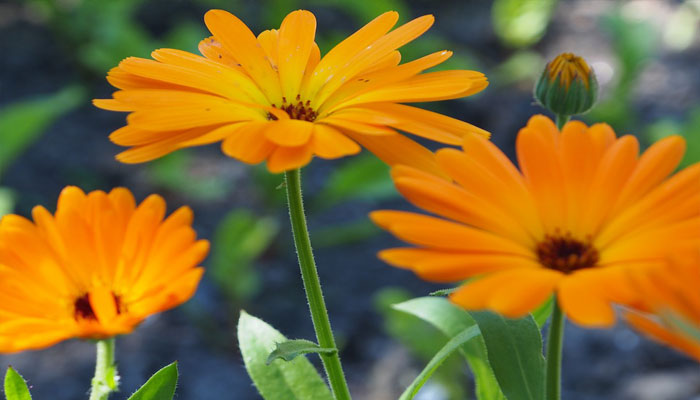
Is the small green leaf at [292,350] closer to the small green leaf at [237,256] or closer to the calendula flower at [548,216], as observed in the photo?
the calendula flower at [548,216]

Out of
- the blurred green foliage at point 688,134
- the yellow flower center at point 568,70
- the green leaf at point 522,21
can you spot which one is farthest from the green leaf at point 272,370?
the green leaf at point 522,21

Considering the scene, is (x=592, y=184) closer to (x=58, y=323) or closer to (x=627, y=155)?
(x=627, y=155)

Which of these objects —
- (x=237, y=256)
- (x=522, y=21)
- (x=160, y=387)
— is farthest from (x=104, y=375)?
(x=522, y=21)

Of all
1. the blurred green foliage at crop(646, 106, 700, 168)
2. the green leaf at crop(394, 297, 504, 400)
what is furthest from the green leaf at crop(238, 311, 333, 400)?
the blurred green foliage at crop(646, 106, 700, 168)

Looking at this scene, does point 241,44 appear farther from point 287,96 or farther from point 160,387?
point 160,387

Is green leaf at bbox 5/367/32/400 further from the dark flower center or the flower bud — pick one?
the flower bud

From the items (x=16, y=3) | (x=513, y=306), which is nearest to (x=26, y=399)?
(x=513, y=306)
